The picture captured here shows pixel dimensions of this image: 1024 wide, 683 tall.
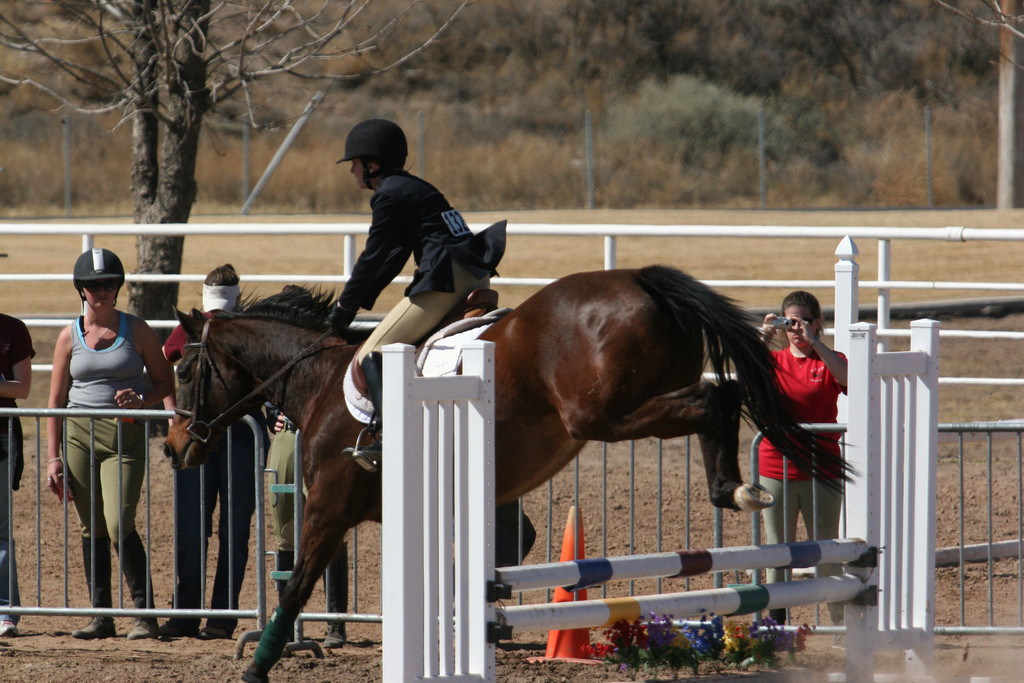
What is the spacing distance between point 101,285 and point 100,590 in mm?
1504

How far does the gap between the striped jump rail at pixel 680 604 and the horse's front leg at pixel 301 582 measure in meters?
1.10

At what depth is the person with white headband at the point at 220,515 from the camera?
6730 mm

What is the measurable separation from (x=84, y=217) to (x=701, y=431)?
2284 cm

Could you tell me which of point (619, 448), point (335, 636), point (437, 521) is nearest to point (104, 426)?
point (335, 636)

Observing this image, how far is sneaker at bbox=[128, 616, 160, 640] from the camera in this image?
6.75 metres

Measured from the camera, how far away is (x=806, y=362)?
22.0ft

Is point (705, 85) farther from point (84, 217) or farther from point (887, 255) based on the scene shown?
point (887, 255)

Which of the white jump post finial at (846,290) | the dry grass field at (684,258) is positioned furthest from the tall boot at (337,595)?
the dry grass field at (684,258)

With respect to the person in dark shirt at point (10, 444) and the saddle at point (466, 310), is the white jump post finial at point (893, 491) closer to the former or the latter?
the saddle at point (466, 310)

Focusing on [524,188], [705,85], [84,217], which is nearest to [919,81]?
[705,85]

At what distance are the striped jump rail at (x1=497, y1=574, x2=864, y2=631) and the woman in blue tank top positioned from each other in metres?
2.73

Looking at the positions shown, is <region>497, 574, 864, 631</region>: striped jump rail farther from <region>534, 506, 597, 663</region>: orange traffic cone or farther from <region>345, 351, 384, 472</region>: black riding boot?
<region>534, 506, 597, 663</region>: orange traffic cone

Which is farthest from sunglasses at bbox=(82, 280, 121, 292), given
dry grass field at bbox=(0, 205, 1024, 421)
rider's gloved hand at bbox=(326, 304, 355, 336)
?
dry grass field at bbox=(0, 205, 1024, 421)

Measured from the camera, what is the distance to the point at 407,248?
225 inches
